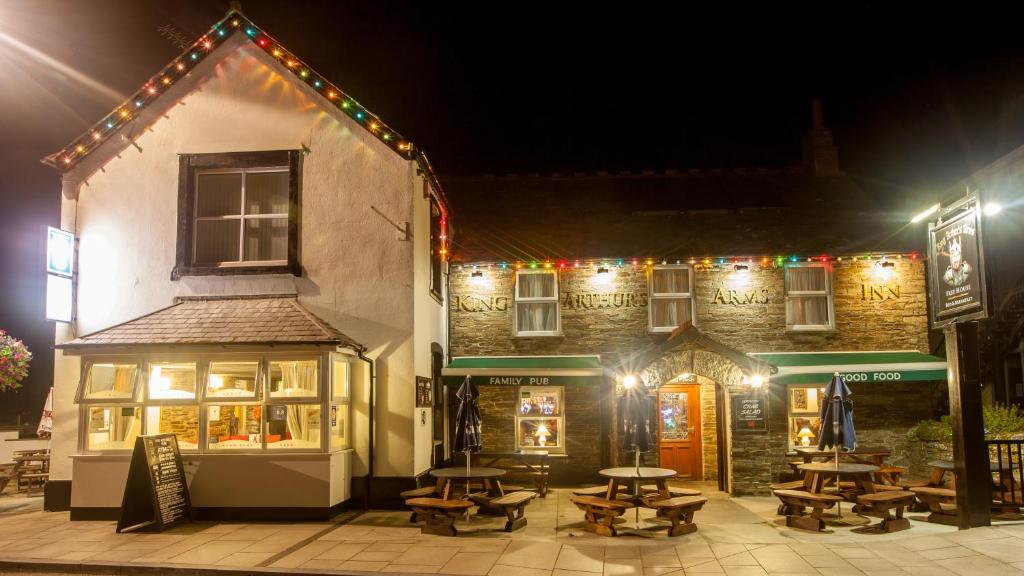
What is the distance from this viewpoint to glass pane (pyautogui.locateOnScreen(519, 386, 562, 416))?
16.6 meters

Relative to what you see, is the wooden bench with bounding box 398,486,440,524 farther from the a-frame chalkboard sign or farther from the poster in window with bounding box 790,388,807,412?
the poster in window with bounding box 790,388,807,412

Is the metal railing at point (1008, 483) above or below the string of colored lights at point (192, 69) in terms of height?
below

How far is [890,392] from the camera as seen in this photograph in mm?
16109

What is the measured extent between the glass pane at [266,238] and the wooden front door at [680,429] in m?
8.65

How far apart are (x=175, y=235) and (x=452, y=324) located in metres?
6.08

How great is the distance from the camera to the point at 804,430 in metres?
16.2

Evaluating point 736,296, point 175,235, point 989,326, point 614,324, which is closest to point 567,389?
point 614,324

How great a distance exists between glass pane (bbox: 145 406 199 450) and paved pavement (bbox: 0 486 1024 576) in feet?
5.47

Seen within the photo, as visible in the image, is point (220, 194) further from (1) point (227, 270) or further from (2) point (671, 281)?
(2) point (671, 281)

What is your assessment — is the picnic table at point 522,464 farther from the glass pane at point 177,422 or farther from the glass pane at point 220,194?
the glass pane at point 220,194

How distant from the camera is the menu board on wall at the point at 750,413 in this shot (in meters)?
14.6

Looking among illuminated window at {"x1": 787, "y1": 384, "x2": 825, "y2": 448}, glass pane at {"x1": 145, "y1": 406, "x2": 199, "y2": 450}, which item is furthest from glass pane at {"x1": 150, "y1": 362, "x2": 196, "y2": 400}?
illuminated window at {"x1": 787, "y1": 384, "x2": 825, "y2": 448}

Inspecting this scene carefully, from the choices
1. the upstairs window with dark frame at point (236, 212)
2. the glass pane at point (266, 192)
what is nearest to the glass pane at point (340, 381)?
the upstairs window with dark frame at point (236, 212)

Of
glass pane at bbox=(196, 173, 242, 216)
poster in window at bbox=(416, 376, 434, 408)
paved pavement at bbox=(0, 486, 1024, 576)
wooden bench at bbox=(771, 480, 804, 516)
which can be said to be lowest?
Answer: paved pavement at bbox=(0, 486, 1024, 576)
